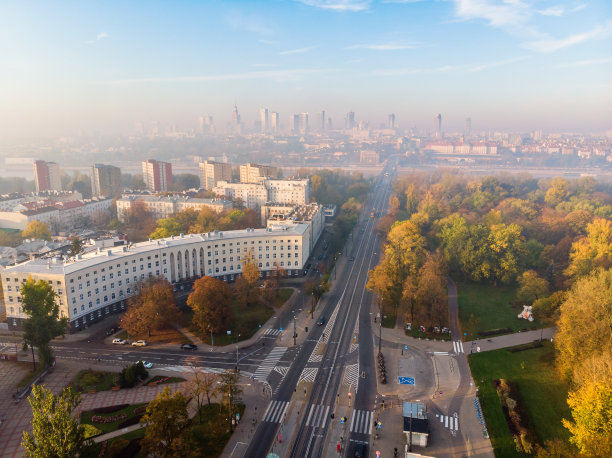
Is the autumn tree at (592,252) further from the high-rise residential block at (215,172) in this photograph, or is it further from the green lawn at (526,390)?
the high-rise residential block at (215,172)

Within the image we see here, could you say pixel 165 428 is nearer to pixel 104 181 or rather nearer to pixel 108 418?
pixel 108 418

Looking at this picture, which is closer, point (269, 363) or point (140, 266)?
point (269, 363)

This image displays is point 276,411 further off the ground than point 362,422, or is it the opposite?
point 276,411

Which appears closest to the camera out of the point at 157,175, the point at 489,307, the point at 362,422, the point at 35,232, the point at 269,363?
the point at 362,422

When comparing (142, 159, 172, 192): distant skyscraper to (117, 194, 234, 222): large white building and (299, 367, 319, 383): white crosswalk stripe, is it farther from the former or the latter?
(299, 367, 319, 383): white crosswalk stripe

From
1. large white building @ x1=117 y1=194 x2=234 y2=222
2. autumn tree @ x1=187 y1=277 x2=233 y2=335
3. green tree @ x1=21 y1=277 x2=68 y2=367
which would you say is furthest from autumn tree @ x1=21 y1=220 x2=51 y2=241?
autumn tree @ x1=187 y1=277 x2=233 y2=335

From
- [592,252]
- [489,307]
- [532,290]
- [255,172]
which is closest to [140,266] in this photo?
[489,307]

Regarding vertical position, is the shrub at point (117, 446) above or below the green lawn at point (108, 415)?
above

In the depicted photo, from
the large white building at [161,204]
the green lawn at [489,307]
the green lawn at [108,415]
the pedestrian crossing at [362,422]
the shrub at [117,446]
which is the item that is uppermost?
the large white building at [161,204]

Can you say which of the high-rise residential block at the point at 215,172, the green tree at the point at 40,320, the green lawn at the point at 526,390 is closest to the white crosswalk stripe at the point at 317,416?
the green lawn at the point at 526,390
